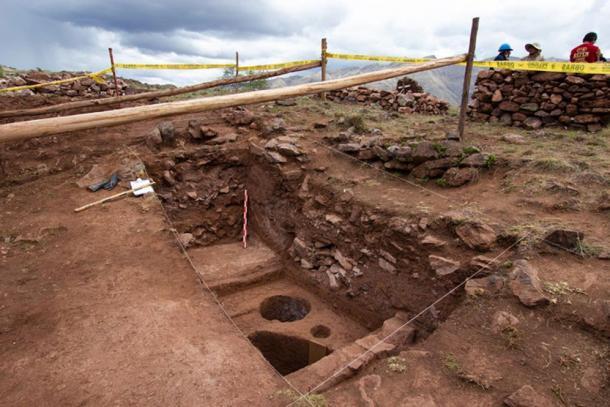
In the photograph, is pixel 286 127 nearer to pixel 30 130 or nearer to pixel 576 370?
pixel 30 130

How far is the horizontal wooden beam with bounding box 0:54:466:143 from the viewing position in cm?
336

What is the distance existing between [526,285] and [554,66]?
5312 millimetres

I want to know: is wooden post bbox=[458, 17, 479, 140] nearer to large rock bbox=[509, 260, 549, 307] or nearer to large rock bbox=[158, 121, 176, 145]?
large rock bbox=[509, 260, 549, 307]

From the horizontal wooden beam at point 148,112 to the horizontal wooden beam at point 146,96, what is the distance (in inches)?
162

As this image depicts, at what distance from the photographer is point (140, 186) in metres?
6.84

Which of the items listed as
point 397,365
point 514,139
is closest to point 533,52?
point 514,139

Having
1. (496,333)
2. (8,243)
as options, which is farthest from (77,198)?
(496,333)

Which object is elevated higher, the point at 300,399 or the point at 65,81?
the point at 65,81

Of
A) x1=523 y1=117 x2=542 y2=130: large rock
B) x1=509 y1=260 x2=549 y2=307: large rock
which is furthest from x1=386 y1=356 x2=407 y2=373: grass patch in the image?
x1=523 y1=117 x2=542 y2=130: large rock

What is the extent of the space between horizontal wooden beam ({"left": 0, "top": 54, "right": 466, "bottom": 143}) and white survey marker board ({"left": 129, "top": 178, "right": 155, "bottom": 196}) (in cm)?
301

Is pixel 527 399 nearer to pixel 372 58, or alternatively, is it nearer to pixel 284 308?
pixel 284 308

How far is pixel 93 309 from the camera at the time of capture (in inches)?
164

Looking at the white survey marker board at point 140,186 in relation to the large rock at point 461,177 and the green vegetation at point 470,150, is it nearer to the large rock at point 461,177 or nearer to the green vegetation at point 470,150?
the large rock at point 461,177

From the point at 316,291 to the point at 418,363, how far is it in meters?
3.80
